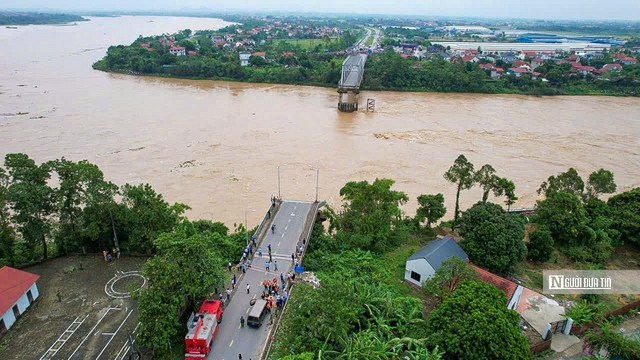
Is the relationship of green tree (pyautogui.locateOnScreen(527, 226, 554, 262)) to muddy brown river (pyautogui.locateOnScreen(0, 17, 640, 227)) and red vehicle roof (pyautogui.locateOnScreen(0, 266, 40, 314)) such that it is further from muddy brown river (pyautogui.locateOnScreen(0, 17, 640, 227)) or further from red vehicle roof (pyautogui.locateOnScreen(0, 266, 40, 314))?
red vehicle roof (pyautogui.locateOnScreen(0, 266, 40, 314))

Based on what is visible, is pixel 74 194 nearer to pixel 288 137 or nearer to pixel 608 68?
pixel 288 137

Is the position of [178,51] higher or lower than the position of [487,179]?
higher

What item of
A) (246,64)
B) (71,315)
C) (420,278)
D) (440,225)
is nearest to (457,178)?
(440,225)

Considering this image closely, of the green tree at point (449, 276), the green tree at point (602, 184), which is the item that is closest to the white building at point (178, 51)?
the green tree at point (602, 184)

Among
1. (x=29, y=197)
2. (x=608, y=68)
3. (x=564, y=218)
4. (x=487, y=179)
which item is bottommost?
(x=564, y=218)

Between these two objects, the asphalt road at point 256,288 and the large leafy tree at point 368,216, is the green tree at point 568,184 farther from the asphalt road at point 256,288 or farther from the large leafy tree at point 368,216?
the asphalt road at point 256,288

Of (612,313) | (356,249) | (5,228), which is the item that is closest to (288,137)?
(356,249)
